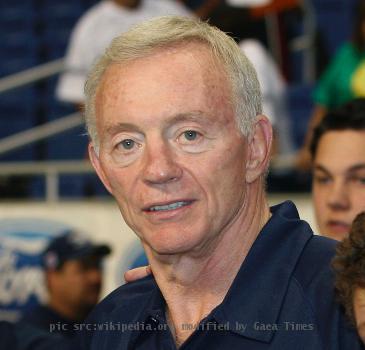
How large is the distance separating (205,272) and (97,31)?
412cm

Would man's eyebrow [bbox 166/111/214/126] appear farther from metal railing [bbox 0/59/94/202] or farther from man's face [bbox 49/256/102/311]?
metal railing [bbox 0/59/94/202]

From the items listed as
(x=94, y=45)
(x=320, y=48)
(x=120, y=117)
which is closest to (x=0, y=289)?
(x=94, y=45)

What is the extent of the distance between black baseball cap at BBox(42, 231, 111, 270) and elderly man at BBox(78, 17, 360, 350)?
285cm

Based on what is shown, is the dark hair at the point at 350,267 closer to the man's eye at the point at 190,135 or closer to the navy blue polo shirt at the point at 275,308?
the navy blue polo shirt at the point at 275,308

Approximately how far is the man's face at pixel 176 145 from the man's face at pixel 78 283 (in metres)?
2.79

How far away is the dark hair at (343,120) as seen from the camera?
3010 mm

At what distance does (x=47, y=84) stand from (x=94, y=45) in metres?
1.72

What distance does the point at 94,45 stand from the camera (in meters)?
5.76

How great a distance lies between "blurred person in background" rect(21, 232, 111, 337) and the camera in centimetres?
448

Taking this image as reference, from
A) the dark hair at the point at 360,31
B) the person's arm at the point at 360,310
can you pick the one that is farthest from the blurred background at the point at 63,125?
the person's arm at the point at 360,310

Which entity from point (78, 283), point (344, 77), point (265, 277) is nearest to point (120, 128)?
point (265, 277)

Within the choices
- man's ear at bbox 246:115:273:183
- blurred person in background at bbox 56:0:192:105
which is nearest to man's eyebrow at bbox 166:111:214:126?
man's ear at bbox 246:115:273:183

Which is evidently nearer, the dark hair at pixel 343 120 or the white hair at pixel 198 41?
the white hair at pixel 198 41

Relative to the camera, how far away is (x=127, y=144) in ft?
5.74
